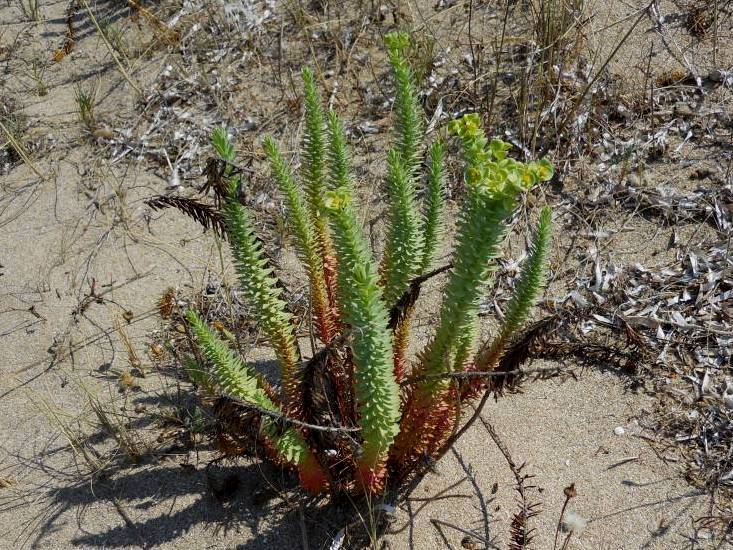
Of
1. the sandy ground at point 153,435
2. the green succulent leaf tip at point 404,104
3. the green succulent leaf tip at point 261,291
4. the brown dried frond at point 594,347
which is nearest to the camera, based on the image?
the green succulent leaf tip at point 261,291

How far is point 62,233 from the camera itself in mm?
3785

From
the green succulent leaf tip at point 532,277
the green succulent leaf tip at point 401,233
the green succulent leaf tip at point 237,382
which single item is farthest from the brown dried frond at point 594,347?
the green succulent leaf tip at point 237,382

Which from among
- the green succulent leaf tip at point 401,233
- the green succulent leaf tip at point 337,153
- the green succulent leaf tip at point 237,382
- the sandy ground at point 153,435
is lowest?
the sandy ground at point 153,435

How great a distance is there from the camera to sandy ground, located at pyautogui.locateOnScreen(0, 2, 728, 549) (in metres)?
2.41

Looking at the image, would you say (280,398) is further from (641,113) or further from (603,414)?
(641,113)

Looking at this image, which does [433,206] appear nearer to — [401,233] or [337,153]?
[401,233]

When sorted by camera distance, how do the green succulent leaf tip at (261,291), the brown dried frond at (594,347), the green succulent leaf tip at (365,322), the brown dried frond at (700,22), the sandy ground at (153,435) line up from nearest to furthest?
the green succulent leaf tip at (365,322)
the green succulent leaf tip at (261,291)
the sandy ground at (153,435)
the brown dried frond at (594,347)
the brown dried frond at (700,22)

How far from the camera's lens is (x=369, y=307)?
1700 millimetres

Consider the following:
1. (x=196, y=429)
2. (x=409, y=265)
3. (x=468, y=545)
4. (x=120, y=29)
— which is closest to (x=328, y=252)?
(x=409, y=265)

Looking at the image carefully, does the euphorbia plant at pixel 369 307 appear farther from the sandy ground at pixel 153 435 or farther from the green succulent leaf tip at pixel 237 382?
the sandy ground at pixel 153 435

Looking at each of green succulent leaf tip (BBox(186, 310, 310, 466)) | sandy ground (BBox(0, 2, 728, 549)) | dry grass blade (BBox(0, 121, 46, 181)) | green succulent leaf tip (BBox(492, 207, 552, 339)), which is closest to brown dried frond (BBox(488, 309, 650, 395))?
sandy ground (BBox(0, 2, 728, 549))

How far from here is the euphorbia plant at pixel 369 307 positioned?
174 centimetres

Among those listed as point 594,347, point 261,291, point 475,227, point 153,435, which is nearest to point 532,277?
point 475,227

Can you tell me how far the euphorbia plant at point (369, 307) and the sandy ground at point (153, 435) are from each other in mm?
271
